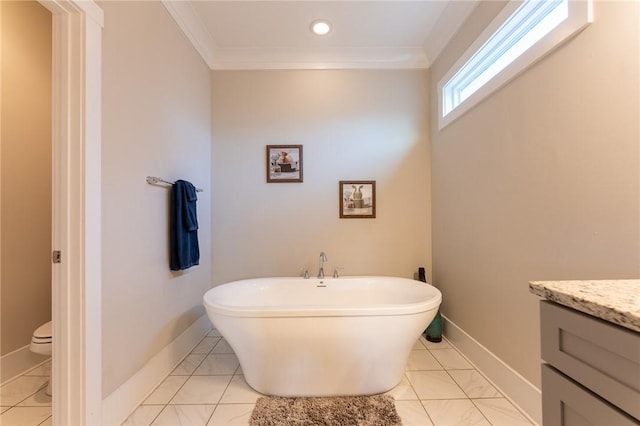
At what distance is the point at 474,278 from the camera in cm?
193

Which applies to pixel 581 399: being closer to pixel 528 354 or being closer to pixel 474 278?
pixel 528 354

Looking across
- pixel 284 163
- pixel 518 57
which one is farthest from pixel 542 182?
pixel 284 163

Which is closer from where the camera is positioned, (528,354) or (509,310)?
(528,354)

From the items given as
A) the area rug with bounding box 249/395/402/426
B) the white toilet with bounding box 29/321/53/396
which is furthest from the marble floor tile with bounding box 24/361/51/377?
the area rug with bounding box 249/395/402/426

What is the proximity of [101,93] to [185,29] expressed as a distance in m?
1.18

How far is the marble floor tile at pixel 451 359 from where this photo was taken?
1.91m

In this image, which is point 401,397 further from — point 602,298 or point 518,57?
point 518,57

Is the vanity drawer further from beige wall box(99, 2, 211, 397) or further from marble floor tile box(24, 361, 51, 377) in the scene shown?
marble floor tile box(24, 361, 51, 377)

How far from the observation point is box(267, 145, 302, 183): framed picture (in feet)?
8.65

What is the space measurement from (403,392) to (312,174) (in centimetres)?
189

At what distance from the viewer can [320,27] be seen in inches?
88.4

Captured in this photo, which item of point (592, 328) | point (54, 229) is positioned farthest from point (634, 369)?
point (54, 229)

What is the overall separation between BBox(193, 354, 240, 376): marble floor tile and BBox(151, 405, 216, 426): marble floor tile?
330mm

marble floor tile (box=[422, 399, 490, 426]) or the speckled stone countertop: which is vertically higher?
the speckled stone countertop
